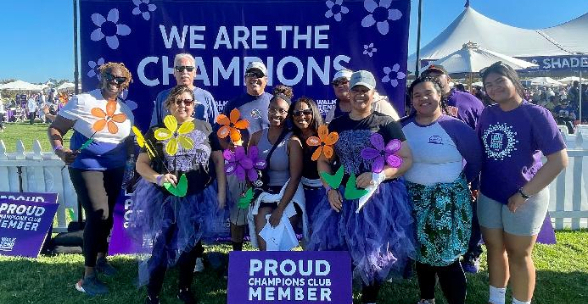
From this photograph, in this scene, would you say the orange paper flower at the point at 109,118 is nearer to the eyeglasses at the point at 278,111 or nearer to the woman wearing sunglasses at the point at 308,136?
the eyeglasses at the point at 278,111

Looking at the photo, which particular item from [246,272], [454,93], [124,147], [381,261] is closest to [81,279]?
[124,147]

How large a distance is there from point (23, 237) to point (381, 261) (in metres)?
3.62

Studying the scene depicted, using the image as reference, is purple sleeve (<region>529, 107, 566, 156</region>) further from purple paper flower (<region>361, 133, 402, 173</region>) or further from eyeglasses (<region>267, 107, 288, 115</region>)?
eyeglasses (<region>267, 107, 288, 115</region>)

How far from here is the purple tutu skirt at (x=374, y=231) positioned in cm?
285

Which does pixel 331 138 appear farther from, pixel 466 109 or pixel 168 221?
pixel 466 109

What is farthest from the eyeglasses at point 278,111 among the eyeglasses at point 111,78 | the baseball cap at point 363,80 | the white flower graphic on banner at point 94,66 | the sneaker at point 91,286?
the white flower graphic on banner at point 94,66

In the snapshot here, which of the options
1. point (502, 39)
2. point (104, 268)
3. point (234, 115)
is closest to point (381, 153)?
point (234, 115)

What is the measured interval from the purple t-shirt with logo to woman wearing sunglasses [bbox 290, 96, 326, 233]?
108cm

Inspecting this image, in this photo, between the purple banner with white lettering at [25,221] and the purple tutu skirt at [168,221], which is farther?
the purple banner with white lettering at [25,221]

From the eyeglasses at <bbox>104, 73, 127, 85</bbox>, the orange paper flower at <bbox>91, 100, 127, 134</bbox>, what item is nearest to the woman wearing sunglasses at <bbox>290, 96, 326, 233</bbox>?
the orange paper flower at <bbox>91, 100, 127, 134</bbox>

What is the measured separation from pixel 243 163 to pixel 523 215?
5.91 ft

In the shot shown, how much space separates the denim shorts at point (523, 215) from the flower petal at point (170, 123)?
2077mm

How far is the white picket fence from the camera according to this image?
16.5ft

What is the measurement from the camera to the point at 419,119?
2.90 meters
